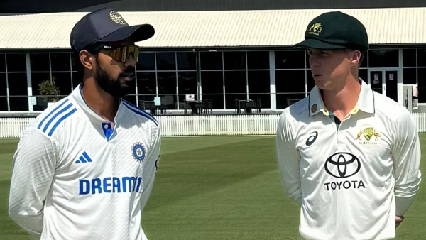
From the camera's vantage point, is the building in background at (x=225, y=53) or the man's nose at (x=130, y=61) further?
A: the building in background at (x=225, y=53)

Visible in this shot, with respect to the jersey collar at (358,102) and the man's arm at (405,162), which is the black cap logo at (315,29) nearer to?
the jersey collar at (358,102)

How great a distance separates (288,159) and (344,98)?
54 centimetres

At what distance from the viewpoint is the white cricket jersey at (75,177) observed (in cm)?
372

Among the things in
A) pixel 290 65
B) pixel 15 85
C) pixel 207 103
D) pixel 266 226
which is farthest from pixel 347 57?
pixel 15 85

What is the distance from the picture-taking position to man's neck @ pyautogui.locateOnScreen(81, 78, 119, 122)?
3879mm

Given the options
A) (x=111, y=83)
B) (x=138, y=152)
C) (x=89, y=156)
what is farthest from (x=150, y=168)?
(x=111, y=83)

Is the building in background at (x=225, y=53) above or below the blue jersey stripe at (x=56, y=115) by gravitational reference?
above

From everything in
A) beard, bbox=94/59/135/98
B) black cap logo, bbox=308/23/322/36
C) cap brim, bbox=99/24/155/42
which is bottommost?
beard, bbox=94/59/135/98

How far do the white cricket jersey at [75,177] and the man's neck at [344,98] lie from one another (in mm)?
1221

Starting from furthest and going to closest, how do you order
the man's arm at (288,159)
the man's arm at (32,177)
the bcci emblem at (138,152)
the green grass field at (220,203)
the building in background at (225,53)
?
the building in background at (225,53) < the green grass field at (220,203) < the man's arm at (288,159) < the bcci emblem at (138,152) < the man's arm at (32,177)

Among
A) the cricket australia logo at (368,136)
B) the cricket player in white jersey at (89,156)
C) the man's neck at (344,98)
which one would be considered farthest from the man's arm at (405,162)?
the cricket player in white jersey at (89,156)

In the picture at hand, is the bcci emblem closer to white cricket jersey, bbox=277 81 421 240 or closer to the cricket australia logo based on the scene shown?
white cricket jersey, bbox=277 81 421 240

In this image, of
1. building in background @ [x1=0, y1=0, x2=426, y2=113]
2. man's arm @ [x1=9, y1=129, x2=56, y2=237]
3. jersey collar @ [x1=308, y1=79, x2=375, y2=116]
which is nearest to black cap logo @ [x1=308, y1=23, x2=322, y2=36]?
jersey collar @ [x1=308, y1=79, x2=375, y2=116]

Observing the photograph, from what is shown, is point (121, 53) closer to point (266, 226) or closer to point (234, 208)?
point (266, 226)
